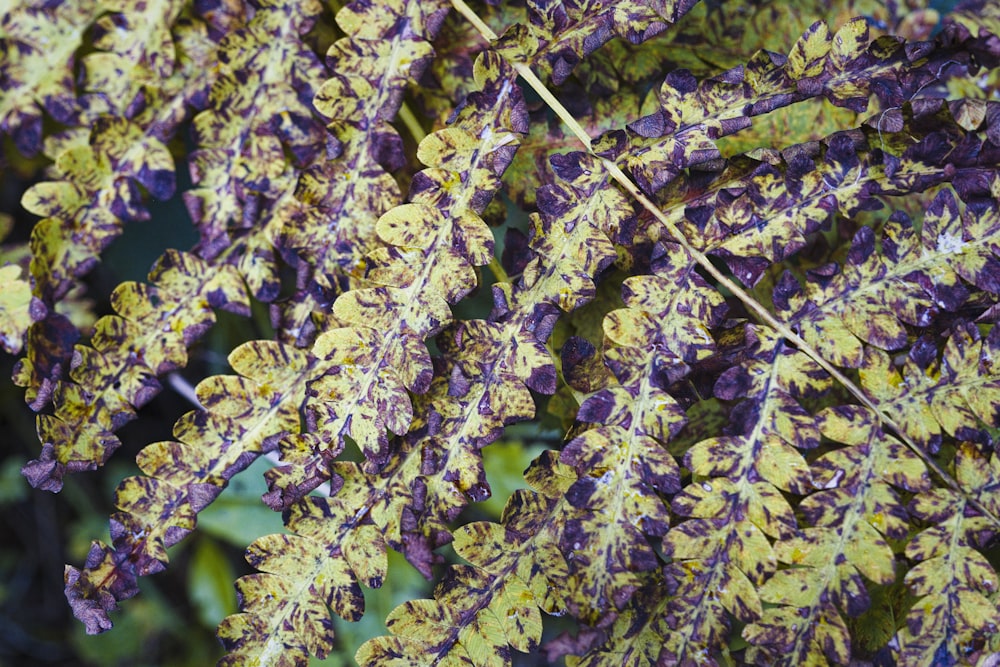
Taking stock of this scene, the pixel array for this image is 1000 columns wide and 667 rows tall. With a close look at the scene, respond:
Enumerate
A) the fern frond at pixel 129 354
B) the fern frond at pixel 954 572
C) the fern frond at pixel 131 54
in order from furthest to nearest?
the fern frond at pixel 131 54, the fern frond at pixel 129 354, the fern frond at pixel 954 572

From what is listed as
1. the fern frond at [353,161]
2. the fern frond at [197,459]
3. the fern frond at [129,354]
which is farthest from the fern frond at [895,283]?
the fern frond at [129,354]

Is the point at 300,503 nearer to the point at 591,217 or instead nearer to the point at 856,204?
the point at 591,217

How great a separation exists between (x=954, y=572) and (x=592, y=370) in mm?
489

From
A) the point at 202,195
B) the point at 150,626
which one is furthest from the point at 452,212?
the point at 150,626

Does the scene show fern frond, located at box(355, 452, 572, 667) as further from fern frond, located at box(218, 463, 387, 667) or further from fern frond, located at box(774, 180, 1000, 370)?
fern frond, located at box(774, 180, 1000, 370)

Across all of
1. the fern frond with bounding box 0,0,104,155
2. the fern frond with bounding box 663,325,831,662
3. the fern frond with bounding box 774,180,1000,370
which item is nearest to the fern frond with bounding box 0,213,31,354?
the fern frond with bounding box 0,0,104,155

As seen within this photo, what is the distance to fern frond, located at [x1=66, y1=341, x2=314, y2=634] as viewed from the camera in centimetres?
92

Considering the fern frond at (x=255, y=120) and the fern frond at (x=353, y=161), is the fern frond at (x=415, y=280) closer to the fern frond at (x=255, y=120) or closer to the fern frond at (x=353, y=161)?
the fern frond at (x=353, y=161)

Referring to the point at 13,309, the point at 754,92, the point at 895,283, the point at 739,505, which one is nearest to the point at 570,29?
the point at 754,92

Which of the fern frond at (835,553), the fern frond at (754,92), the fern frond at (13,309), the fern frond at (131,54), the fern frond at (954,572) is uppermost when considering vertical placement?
the fern frond at (131,54)

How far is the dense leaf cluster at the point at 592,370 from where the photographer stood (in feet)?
2.92

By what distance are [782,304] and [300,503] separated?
2.18 feet

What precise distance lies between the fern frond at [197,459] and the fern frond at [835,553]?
647 millimetres

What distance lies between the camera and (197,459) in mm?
968
